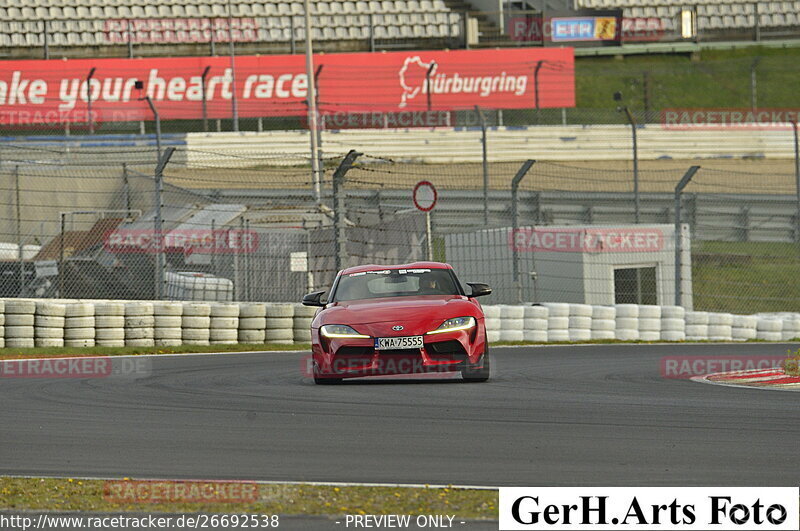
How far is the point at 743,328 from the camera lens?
19.5 metres

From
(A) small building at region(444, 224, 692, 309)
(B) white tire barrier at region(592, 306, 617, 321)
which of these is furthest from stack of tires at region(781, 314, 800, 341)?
(B) white tire barrier at region(592, 306, 617, 321)

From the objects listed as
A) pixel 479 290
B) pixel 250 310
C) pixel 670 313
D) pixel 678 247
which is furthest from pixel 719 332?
pixel 479 290

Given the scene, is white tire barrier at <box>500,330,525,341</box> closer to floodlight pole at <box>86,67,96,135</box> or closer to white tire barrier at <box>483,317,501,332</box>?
white tire barrier at <box>483,317,501,332</box>

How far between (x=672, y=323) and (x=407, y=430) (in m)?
11.5

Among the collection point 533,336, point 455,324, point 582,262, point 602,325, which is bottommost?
point 533,336

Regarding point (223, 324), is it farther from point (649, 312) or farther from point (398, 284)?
point (649, 312)

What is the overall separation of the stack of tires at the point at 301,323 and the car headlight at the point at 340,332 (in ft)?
20.2

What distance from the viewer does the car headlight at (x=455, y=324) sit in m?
10.7

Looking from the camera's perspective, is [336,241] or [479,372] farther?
[336,241]

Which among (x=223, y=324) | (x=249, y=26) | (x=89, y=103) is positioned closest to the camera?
(x=223, y=324)

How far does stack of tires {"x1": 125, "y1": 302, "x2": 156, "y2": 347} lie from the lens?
16.2 meters

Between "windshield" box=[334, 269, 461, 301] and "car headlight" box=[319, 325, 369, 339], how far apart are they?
0.94 metres

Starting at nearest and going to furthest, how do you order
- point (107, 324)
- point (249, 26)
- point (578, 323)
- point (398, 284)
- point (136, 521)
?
point (136, 521), point (398, 284), point (107, 324), point (578, 323), point (249, 26)

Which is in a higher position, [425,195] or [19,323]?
[425,195]
